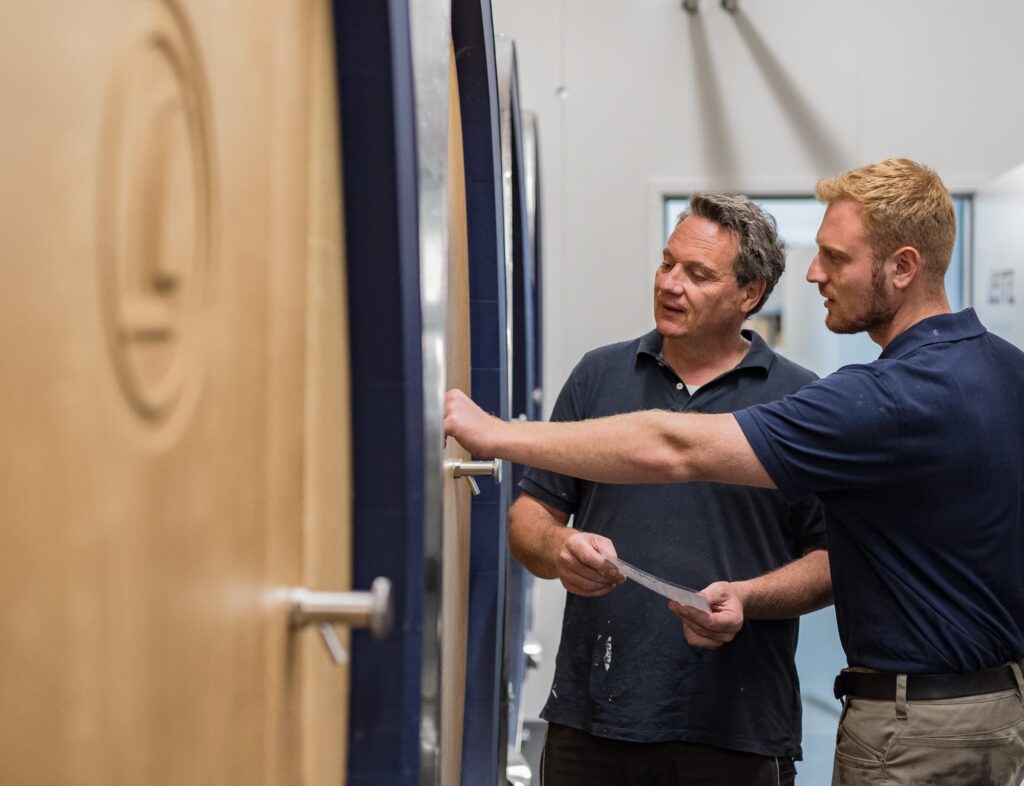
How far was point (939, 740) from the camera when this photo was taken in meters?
1.89

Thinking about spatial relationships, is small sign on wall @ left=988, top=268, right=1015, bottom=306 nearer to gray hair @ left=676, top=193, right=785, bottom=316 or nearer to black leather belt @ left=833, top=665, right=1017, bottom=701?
gray hair @ left=676, top=193, right=785, bottom=316

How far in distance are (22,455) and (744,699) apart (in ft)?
6.50

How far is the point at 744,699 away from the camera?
2203 millimetres

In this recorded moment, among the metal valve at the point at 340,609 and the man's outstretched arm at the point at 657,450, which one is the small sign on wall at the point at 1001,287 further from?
the metal valve at the point at 340,609

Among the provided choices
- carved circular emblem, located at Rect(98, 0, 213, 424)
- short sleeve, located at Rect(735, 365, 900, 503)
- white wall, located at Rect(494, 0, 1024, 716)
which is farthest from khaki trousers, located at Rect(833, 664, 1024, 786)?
white wall, located at Rect(494, 0, 1024, 716)

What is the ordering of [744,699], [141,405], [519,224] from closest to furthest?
[141,405]
[744,699]
[519,224]

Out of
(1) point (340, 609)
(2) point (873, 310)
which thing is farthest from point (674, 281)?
(1) point (340, 609)

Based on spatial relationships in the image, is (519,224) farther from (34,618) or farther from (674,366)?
(34,618)

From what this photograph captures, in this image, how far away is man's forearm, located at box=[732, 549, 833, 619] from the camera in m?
2.12

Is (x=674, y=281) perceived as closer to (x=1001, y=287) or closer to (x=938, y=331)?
(x=938, y=331)

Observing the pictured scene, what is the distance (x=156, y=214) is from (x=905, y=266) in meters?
1.74

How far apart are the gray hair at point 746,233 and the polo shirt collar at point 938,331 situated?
440 mm

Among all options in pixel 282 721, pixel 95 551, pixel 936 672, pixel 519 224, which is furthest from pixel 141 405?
pixel 519 224

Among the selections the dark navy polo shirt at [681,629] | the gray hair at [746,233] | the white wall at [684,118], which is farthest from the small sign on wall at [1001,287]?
the dark navy polo shirt at [681,629]
